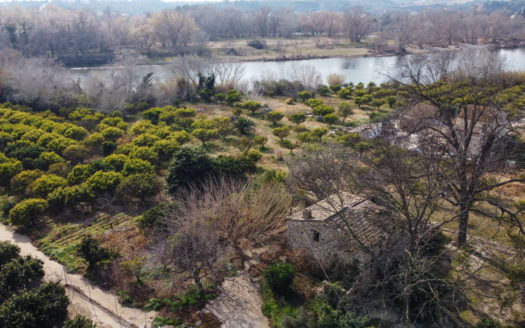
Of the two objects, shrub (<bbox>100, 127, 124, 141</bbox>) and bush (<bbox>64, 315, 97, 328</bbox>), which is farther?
shrub (<bbox>100, 127, 124, 141</bbox>)

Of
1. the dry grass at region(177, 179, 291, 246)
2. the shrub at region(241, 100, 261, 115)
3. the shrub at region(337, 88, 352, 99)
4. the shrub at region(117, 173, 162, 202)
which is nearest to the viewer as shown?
the dry grass at region(177, 179, 291, 246)

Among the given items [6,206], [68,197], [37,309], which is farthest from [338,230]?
[6,206]

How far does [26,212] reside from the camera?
15.7 m

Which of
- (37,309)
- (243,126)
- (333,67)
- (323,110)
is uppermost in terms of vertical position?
(333,67)

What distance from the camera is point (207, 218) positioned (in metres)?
13.5

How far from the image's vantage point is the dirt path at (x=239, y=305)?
1115 centimetres

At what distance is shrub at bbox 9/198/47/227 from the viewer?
1562cm

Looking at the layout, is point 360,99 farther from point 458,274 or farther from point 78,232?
point 78,232

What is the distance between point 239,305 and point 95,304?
4.47 meters

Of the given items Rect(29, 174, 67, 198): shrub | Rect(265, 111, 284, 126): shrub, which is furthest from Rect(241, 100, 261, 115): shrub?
Rect(29, 174, 67, 198): shrub

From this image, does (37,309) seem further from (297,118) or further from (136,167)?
(297,118)

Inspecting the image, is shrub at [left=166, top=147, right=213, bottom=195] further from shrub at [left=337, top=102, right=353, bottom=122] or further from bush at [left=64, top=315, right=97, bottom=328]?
Answer: shrub at [left=337, top=102, right=353, bottom=122]

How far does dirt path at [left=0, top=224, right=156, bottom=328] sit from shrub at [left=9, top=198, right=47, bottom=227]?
2.67 m

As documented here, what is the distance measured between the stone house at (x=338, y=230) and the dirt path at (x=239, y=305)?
2.23 meters
